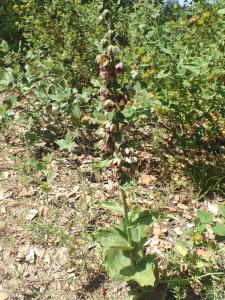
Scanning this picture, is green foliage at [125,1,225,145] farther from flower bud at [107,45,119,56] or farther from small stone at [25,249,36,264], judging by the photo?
small stone at [25,249,36,264]

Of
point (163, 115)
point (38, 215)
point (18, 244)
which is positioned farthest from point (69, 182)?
point (163, 115)

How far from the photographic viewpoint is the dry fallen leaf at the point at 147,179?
416cm

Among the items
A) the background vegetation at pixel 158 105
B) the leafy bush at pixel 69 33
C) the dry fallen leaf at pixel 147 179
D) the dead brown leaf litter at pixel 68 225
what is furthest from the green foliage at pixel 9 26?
the dry fallen leaf at pixel 147 179

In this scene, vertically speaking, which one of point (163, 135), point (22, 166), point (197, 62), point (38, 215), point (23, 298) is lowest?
point (23, 298)

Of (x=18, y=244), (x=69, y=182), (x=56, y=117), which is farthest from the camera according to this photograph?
(x=56, y=117)

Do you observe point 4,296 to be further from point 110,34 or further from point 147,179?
point 110,34

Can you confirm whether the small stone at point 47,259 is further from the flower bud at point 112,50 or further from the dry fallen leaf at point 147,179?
the flower bud at point 112,50

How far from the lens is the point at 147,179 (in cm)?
A: 419

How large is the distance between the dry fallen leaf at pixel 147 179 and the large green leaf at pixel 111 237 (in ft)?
3.73

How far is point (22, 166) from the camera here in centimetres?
441

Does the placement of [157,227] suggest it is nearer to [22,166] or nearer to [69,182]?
[69,182]

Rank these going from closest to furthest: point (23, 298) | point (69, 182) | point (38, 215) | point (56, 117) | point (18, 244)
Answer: point (23, 298) → point (18, 244) → point (38, 215) → point (69, 182) → point (56, 117)

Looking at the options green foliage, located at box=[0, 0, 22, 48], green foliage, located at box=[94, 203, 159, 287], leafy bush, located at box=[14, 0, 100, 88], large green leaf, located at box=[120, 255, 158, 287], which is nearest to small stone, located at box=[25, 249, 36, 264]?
green foliage, located at box=[94, 203, 159, 287]

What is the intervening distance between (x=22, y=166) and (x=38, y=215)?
2.28 ft
